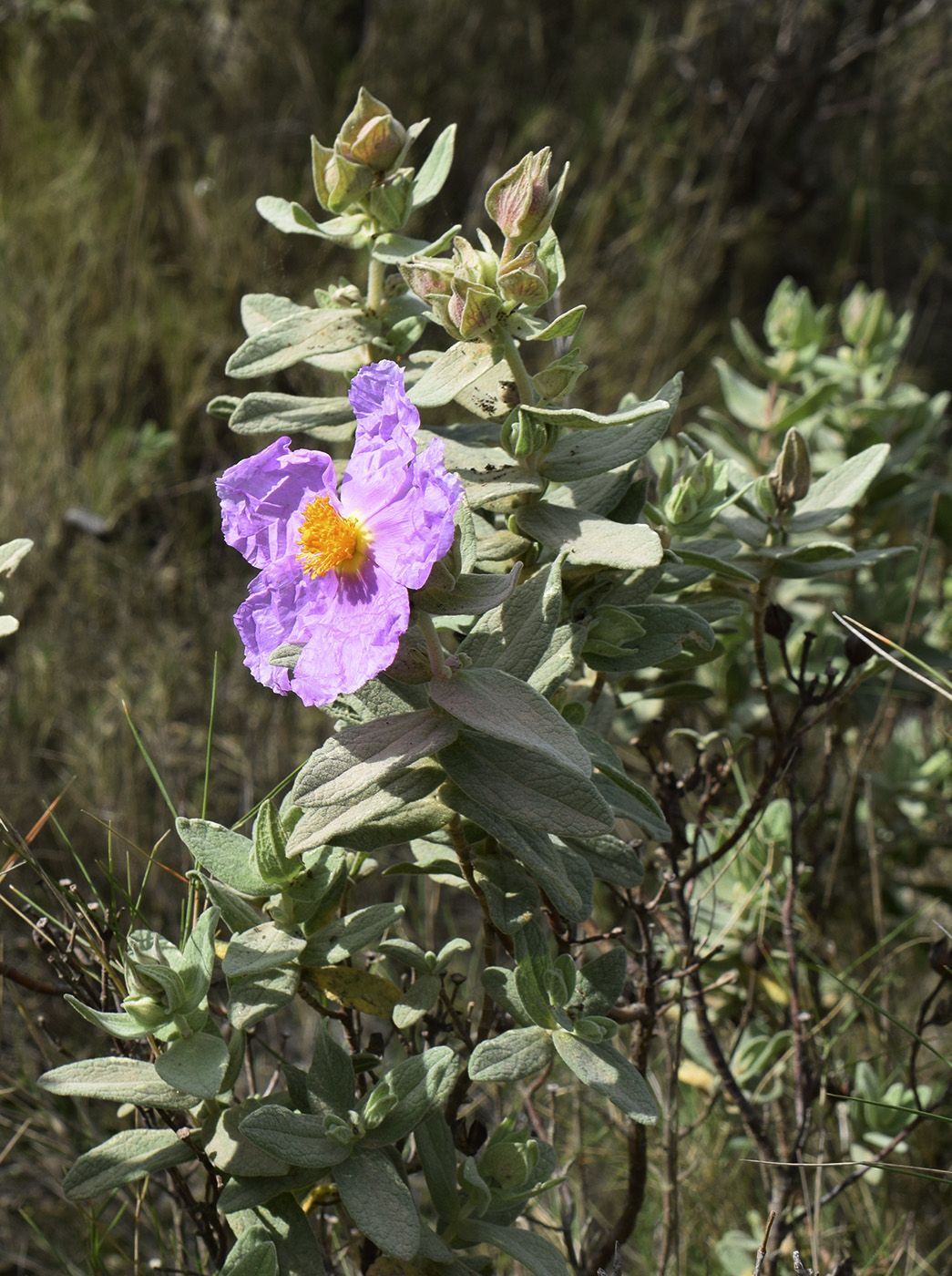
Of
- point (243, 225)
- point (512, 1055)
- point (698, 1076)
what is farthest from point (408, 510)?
point (243, 225)

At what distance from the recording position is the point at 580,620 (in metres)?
1.37

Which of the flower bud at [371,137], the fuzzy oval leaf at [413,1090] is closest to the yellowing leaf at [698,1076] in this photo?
the fuzzy oval leaf at [413,1090]

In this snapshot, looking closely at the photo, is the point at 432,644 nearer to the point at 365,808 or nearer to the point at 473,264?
the point at 365,808

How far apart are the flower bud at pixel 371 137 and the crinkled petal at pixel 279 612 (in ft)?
2.00

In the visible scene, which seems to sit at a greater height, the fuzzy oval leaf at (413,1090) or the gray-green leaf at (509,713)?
the gray-green leaf at (509,713)


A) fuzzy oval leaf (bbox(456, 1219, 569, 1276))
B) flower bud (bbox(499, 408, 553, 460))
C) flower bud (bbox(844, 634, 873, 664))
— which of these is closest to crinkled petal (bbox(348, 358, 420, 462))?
flower bud (bbox(499, 408, 553, 460))

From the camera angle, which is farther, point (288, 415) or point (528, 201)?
point (288, 415)

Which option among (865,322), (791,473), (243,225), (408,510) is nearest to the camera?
(408,510)

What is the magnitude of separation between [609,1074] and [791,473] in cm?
90

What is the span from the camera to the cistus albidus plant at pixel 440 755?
1.06 meters

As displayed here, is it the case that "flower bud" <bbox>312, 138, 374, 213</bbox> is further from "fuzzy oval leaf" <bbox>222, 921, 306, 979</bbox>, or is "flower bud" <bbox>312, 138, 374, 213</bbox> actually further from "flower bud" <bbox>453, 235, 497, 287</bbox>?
"fuzzy oval leaf" <bbox>222, 921, 306, 979</bbox>

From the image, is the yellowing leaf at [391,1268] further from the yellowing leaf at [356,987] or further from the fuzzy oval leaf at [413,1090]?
the yellowing leaf at [356,987]

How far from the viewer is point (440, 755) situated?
113 centimetres

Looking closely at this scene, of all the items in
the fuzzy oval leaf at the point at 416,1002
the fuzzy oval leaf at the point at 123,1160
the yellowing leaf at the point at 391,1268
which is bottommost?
the yellowing leaf at the point at 391,1268
